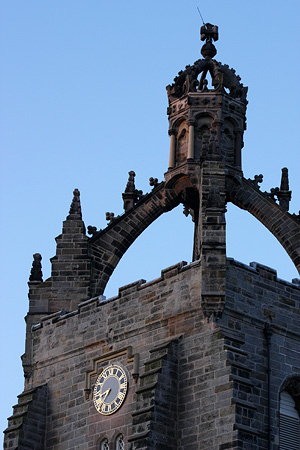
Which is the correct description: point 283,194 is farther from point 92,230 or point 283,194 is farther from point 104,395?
point 104,395

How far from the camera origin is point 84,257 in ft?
183

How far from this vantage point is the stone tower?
152ft

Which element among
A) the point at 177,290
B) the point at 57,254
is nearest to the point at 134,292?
the point at 177,290

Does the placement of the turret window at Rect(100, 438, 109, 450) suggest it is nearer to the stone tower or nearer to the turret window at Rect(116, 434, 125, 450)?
the stone tower

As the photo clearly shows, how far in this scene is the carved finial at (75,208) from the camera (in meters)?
56.6

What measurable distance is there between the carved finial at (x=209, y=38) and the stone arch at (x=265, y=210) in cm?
557

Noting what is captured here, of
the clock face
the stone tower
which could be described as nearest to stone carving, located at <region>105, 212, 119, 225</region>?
the stone tower

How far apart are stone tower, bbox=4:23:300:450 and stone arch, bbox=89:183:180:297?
5cm

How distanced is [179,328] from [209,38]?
15821 millimetres

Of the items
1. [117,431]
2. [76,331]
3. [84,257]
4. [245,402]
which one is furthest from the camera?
[84,257]

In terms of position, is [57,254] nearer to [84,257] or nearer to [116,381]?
[84,257]

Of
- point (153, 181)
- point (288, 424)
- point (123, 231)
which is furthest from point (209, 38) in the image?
point (288, 424)

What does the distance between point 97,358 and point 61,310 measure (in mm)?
4333

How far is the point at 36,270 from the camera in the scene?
185 feet
